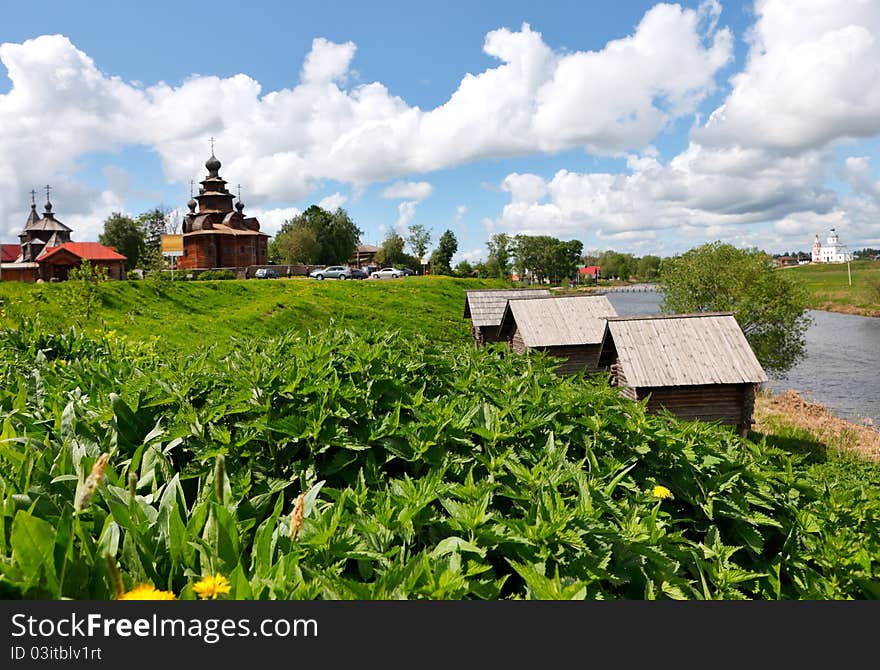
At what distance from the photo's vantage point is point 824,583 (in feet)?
8.53

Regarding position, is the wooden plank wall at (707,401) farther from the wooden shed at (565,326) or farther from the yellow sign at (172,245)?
Answer: the yellow sign at (172,245)

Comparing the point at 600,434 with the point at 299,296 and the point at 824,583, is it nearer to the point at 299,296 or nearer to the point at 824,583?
the point at 824,583

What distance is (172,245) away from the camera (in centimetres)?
6556

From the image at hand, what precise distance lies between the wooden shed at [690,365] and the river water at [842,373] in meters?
12.3

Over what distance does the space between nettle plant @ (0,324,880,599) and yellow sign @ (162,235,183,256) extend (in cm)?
6586

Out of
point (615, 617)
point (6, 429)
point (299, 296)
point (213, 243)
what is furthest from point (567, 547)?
point (213, 243)

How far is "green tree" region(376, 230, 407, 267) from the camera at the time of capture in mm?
86750

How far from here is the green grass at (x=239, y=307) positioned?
20234 mm

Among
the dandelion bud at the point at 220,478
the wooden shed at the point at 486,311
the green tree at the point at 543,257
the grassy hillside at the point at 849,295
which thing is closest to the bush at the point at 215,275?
the wooden shed at the point at 486,311

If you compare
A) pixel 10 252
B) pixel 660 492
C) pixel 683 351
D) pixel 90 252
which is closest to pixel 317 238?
pixel 90 252

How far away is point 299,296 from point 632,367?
25038 millimetres

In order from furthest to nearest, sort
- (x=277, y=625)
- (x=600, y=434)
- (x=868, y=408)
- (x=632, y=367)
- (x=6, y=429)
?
(x=868, y=408) → (x=632, y=367) → (x=600, y=434) → (x=6, y=429) → (x=277, y=625)

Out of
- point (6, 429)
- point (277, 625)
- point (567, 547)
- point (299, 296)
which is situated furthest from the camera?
point (299, 296)

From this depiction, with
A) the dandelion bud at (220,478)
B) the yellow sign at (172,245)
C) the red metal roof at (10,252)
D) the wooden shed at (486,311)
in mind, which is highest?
the red metal roof at (10,252)
